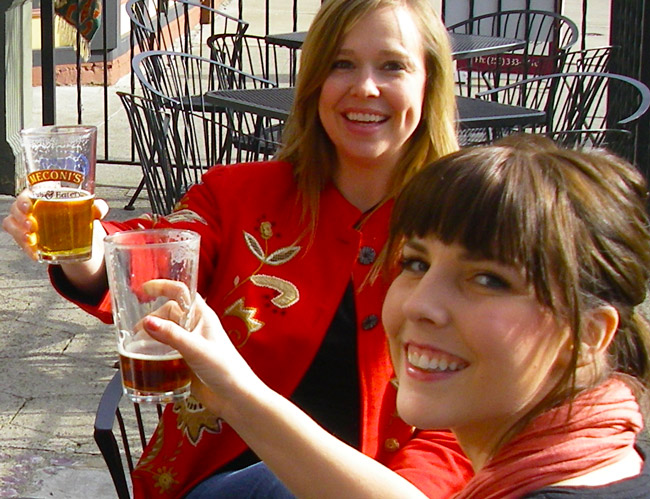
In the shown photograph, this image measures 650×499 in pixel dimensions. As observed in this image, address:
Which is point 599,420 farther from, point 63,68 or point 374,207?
point 63,68

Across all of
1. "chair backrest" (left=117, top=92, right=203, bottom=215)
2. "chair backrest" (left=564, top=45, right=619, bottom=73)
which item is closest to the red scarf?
"chair backrest" (left=117, top=92, right=203, bottom=215)

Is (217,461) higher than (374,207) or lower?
lower

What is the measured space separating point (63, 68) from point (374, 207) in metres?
8.64

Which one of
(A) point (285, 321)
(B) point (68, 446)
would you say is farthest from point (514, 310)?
(B) point (68, 446)

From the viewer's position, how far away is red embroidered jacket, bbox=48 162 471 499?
2344mm

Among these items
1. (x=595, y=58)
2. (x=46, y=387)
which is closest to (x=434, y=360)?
(x=46, y=387)

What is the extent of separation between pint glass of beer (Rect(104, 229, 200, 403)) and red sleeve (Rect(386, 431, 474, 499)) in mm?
557

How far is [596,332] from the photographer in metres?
1.60

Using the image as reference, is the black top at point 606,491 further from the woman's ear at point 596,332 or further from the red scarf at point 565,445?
the woman's ear at point 596,332

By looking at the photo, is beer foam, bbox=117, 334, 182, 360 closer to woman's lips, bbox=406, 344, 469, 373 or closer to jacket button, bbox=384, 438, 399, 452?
woman's lips, bbox=406, 344, 469, 373

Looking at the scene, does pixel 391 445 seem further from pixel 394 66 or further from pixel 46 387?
pixel 46 387

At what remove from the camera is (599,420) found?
5.05ft

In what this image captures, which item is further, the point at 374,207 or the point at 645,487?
the point at 374,207

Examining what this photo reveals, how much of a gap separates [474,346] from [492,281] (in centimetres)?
9
